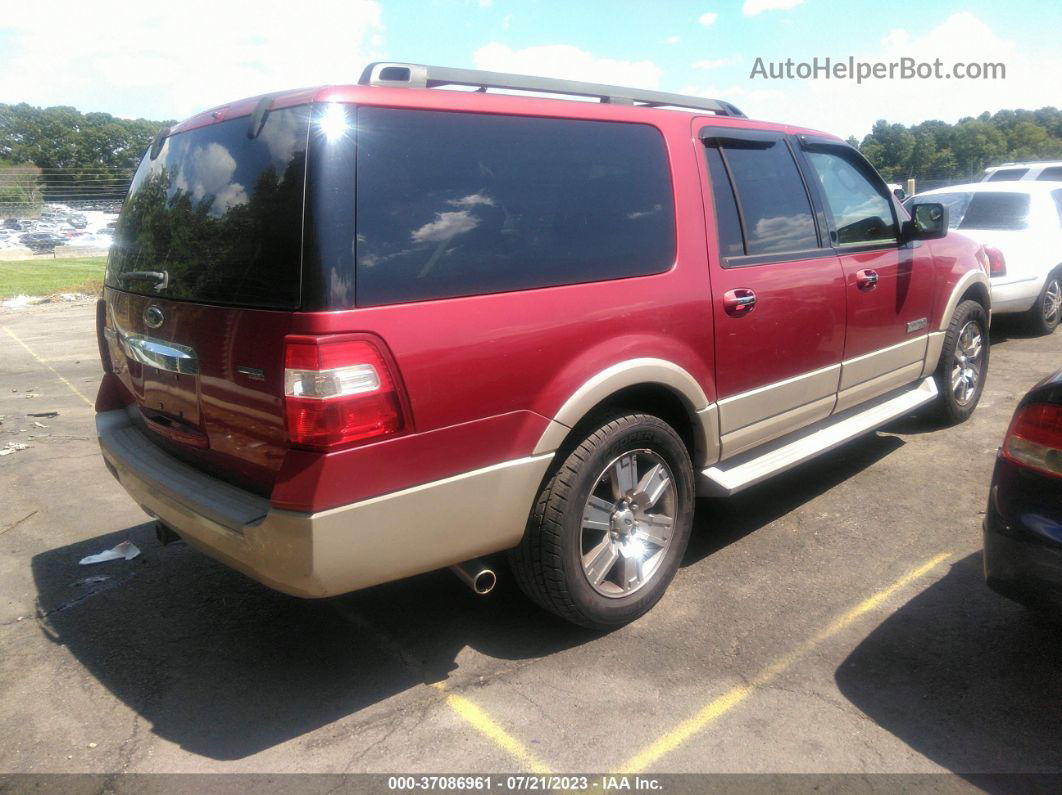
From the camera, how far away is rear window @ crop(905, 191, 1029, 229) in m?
8.85

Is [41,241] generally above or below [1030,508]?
above

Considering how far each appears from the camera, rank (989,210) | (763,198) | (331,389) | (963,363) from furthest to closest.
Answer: (989,210) < (963,363) < (763,198) < (331,389)

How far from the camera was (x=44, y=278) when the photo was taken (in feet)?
81.6

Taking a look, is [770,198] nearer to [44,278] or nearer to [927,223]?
[927,223]

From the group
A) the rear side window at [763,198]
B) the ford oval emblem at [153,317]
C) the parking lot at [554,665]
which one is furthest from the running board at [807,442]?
the ford oval emblem at [153,317]

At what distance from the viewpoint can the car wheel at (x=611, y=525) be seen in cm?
295

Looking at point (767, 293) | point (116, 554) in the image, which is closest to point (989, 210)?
point (767, 293)

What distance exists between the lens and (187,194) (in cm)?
295

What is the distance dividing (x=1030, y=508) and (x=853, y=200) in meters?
2.40

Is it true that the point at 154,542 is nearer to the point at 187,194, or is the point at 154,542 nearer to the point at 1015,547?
the point at 187,194

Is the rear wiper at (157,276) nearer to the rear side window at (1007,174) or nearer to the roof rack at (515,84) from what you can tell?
the roof rack at (515,84)

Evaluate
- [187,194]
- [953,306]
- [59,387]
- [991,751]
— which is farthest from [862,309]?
[59,387]

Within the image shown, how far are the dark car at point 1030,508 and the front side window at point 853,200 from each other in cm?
180

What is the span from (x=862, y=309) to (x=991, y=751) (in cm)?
245
